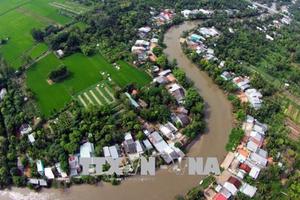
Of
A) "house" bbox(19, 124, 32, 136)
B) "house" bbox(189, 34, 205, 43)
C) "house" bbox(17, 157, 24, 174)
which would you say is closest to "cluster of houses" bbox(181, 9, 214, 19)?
"house" bbox(189, 34, 205, 43)

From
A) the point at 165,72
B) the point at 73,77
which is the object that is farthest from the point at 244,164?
the point at 73,77

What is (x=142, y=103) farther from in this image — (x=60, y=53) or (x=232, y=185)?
(x=60, y=53)

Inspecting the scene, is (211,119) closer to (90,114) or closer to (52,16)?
(90,114)

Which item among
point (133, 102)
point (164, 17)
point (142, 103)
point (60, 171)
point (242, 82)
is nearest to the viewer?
point (60, 171)

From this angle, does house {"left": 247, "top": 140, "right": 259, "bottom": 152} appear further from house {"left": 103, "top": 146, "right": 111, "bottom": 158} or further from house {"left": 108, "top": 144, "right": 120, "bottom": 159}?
house {"left": 103, "top": 146, "right": 111, "bottom": 158}

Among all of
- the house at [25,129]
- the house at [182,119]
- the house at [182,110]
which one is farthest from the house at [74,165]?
the house at [182,110]
